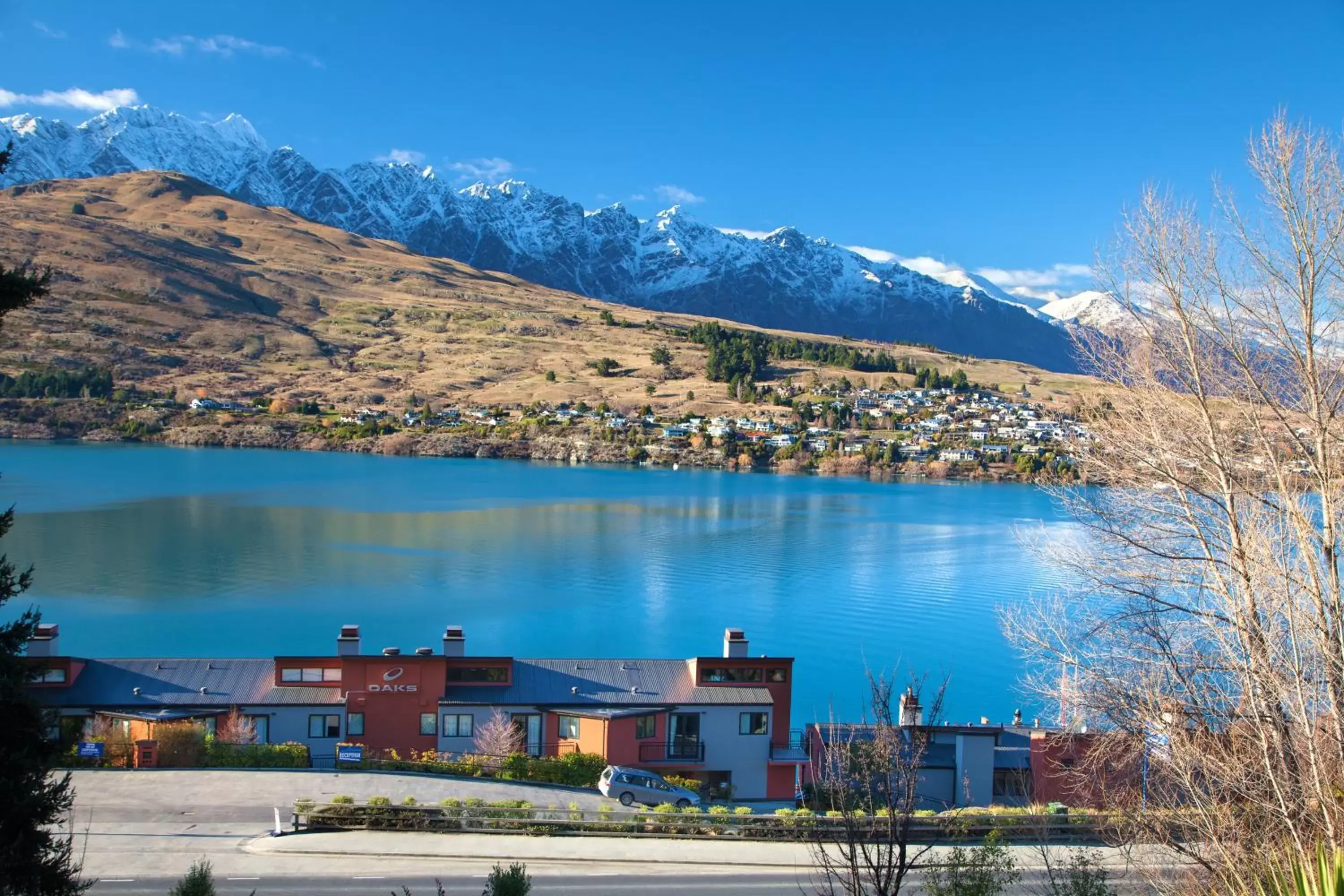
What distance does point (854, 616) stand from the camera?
4156cm

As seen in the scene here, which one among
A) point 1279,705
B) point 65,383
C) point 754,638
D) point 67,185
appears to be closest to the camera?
point 1279,705

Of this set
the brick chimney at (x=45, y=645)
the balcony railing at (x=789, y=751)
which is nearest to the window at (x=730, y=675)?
the balcony railing at (x=789, y=751)

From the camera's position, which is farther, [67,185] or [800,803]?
[67,185]

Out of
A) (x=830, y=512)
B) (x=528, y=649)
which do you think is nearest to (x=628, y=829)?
(x=528, y=649)

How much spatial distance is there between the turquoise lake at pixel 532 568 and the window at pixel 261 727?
746cm

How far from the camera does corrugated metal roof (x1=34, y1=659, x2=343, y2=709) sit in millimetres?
19562

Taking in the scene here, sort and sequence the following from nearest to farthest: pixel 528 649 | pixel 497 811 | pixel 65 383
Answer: pixel 497 811 → pixel 528 649 → pixel 65 383

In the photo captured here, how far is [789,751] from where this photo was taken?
2153 centimetres

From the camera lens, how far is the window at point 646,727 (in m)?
19.8

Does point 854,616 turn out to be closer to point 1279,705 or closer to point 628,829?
point 628,829

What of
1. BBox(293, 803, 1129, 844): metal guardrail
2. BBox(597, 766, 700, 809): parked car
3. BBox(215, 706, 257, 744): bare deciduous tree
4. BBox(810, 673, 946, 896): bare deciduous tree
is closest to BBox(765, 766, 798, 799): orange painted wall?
BBox(810, 673, 946, 896): bare deciduous tree

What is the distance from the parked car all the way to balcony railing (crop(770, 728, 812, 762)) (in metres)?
4.53

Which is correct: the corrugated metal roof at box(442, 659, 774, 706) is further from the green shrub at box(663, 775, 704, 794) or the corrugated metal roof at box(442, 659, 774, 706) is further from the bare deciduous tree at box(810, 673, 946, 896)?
the bare deciduous tree at box(810, 673, 946, 896)

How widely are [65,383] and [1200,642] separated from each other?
387 feet
